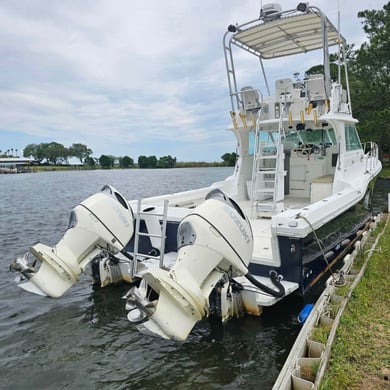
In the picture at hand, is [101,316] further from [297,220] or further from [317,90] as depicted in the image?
[317,90]

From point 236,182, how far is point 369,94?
19642 mm

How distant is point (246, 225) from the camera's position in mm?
3854

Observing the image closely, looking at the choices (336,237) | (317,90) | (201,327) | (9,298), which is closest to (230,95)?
(317,90)

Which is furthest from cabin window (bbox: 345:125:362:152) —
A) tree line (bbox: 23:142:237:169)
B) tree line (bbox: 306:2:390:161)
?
tree line (bbox: 23:142:237:169)

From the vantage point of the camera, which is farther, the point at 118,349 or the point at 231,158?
the point at 231,158

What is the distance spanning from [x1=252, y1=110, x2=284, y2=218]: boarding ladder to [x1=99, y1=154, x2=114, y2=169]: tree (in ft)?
304

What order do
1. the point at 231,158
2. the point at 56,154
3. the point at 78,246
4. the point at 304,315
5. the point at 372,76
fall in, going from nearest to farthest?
the point at 304,315
the point at 78,246
the point at 231,158
the point at 372,76
the point at 56,154

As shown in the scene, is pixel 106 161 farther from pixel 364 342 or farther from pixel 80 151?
pixel 364 342

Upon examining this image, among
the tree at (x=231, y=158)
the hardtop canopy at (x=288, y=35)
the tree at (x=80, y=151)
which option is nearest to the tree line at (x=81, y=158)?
the tree at (x=80, y=151)

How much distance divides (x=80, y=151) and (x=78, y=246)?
11911 centimetres

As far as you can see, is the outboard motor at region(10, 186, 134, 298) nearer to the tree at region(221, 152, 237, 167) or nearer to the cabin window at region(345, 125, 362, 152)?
the tree at region(221, 152, 237, 167)

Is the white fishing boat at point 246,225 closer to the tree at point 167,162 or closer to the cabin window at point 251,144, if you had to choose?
the cabin window at point 251,144

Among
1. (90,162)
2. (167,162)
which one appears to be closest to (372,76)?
(167,162)

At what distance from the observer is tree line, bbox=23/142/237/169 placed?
9725 centimetres
